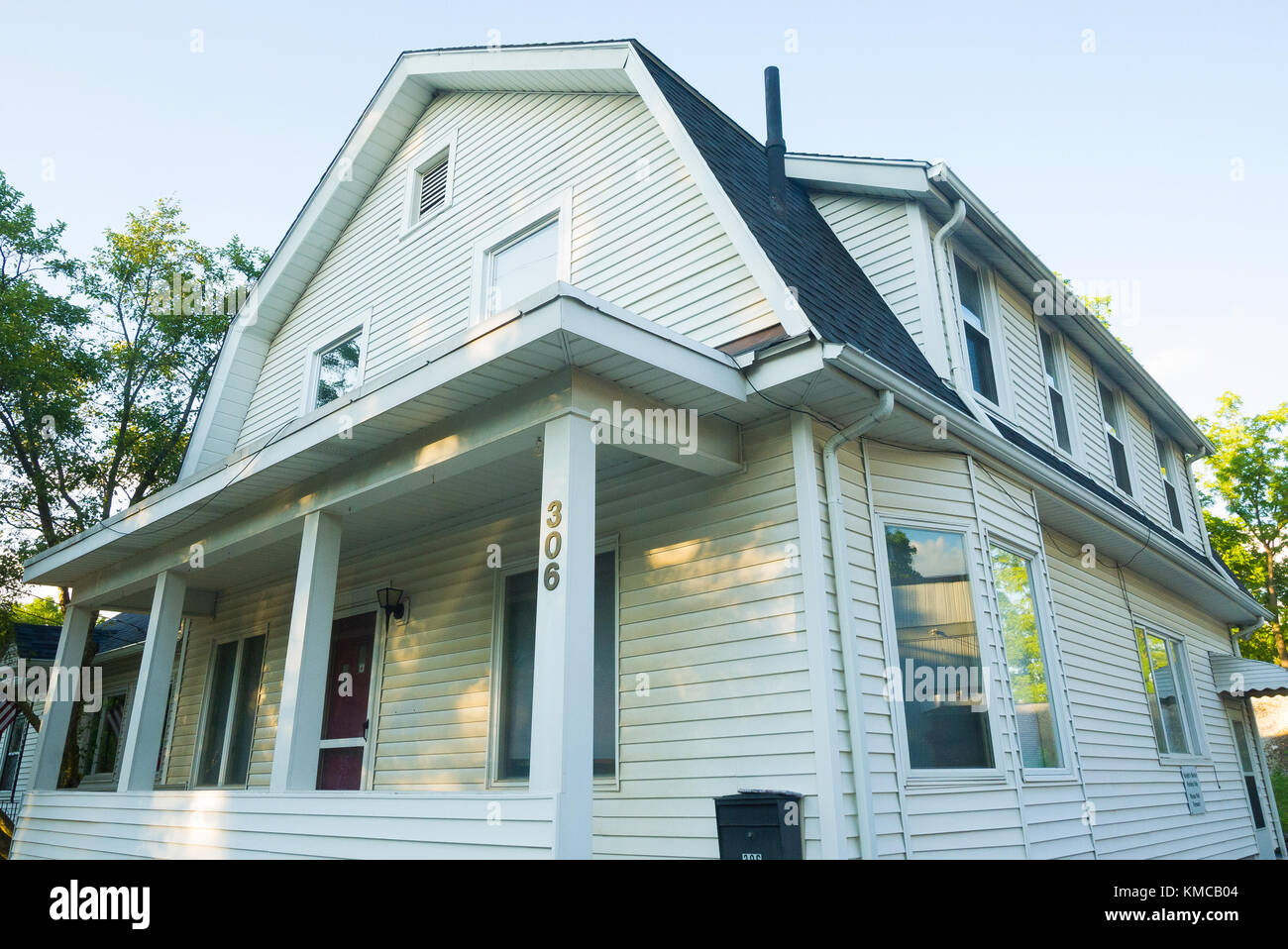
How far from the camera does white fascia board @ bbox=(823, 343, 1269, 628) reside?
4.91 meters

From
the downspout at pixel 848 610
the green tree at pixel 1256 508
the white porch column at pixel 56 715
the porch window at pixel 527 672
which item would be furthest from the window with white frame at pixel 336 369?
the green tree at pixel 1256 508

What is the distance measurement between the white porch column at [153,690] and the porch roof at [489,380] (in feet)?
4.88

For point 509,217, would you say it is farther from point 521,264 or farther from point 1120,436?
point 1120,436

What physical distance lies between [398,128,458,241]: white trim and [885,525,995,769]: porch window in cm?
617

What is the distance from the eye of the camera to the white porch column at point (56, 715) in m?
8.44

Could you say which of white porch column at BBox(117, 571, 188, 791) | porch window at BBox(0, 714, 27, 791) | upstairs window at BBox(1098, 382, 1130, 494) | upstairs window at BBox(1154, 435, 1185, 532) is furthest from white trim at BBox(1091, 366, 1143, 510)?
porch window at BBox(0, 714, 27, 791)

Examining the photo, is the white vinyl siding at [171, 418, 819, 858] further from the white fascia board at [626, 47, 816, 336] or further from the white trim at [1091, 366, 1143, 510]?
the white trim at [1091, 366, 1143, 510]

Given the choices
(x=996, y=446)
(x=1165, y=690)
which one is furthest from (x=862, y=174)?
(x=1165, y=690)

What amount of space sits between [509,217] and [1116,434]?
7.73 metres

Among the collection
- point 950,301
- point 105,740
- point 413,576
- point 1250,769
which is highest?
point 950,301

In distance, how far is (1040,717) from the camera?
6.28 m

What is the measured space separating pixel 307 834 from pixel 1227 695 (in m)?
11.3

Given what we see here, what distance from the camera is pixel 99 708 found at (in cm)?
1526
